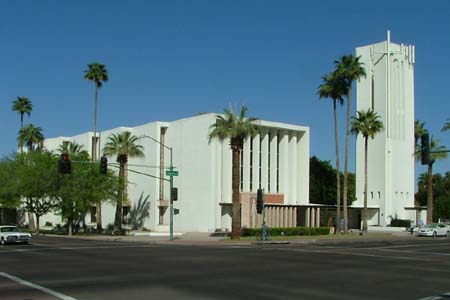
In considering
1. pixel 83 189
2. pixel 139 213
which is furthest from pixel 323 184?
pixel 83 189

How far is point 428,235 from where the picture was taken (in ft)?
207

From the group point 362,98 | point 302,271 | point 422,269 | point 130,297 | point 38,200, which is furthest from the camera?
point 362,98

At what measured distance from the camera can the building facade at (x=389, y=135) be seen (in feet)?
260

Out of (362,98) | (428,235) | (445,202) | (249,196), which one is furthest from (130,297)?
(445,202)

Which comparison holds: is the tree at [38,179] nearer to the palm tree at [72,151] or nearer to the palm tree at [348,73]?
the palm tree at [72,151]

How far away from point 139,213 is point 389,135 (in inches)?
1342

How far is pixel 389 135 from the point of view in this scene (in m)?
79.1

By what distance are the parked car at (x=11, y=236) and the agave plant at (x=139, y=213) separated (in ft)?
93.2

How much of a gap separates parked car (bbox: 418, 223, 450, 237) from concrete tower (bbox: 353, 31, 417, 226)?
584 inches

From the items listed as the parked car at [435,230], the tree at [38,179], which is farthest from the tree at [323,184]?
the tree at [38,179]

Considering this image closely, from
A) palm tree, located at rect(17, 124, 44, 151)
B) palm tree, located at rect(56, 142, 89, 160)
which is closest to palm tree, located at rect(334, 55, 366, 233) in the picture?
palm tree, located at rect(56, 142, 89, 160)

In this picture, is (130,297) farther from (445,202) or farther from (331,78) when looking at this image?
(445,202)

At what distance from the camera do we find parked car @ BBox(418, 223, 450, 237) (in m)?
63.1

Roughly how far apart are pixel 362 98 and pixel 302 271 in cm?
6355
